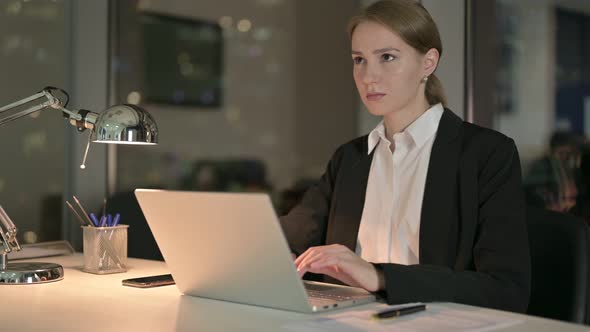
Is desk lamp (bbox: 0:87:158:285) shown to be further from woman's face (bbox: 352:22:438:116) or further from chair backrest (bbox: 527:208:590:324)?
chair backrest (bbox: 527:208:590:324)

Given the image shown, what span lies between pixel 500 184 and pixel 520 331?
569 mm

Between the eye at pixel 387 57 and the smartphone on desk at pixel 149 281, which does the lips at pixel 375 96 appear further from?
the smartphone on desk at pixel 149 281

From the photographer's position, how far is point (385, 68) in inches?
70.0

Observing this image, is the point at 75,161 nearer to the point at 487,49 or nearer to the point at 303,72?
the point at 303,72

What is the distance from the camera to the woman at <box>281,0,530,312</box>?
1533 millimetres

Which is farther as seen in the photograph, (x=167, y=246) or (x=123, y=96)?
(x=123, y=96)

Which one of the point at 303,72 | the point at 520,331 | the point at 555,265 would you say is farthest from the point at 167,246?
the point at 303,72

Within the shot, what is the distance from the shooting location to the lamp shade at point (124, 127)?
1.60 m

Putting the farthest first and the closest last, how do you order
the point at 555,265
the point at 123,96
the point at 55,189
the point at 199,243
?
the point at 123,96 < the point at 55,189 < the point at 555,265 < the point at 199,243

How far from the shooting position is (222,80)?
124 inches

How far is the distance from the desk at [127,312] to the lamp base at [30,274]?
3 centimetres

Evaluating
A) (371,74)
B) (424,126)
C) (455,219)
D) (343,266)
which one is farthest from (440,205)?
(343,266)

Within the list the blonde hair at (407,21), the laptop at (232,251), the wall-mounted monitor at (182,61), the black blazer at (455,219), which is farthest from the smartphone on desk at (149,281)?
the wall-mounted monitor at (182,61)

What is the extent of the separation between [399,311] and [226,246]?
30 cm
